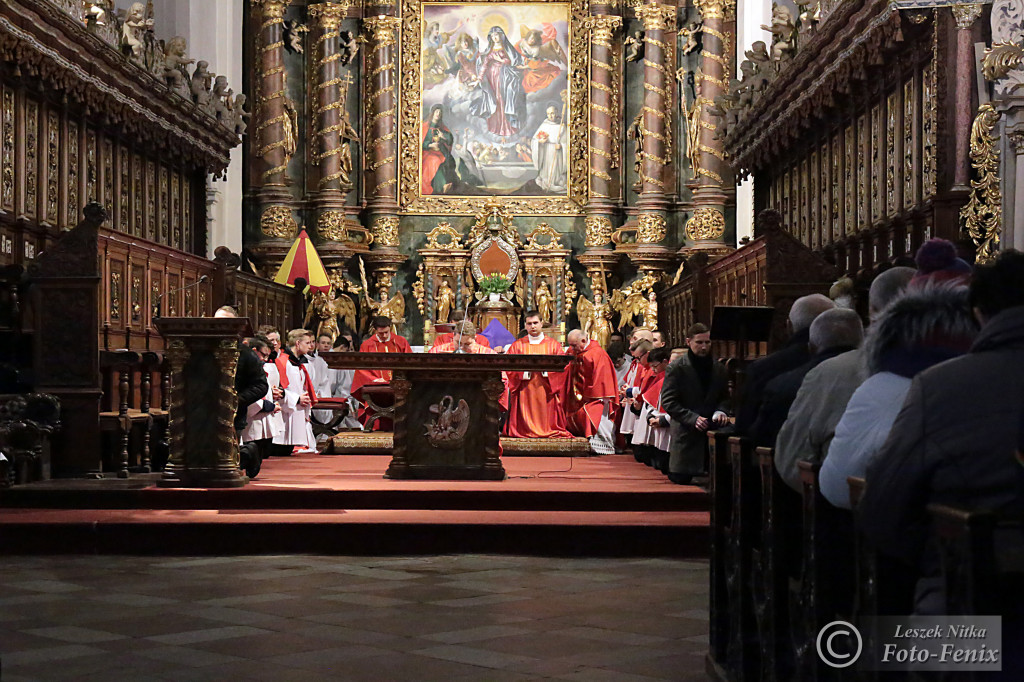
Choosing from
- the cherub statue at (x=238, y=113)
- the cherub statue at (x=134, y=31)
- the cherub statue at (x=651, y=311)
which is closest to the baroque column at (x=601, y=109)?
the cherub statue at (x=651, y=311)

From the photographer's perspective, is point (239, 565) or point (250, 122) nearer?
point (239, 565)

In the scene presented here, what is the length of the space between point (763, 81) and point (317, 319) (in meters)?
8.66

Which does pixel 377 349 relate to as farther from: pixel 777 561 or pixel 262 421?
pixel 777 561

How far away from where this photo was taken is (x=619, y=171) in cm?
2320

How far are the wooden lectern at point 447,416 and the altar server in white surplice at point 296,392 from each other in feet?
10.0

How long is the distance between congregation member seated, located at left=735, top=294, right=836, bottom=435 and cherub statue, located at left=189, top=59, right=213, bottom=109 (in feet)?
46.5

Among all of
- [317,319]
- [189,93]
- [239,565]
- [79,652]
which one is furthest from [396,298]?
[79,652]

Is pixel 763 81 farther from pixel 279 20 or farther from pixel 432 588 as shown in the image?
pixel 432 588

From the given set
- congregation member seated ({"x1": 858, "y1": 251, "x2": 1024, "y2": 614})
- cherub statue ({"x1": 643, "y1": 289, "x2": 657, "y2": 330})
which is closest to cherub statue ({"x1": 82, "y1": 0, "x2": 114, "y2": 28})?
cherub statue ({"x1": 643, "y1": 289, "x2": 657, "y2": 330})

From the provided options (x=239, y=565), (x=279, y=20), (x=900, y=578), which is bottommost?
(x=239, y=565)

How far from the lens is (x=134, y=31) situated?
16062 mm

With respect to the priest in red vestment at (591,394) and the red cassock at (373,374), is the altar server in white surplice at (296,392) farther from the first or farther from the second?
the priest in red vestment at (591,394)

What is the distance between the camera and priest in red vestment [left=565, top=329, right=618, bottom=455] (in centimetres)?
1454

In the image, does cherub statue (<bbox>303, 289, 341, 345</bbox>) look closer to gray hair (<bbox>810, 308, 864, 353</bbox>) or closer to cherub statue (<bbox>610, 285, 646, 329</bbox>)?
cherub statue (<bbox>610, 285, 646, 329</bbox>)
